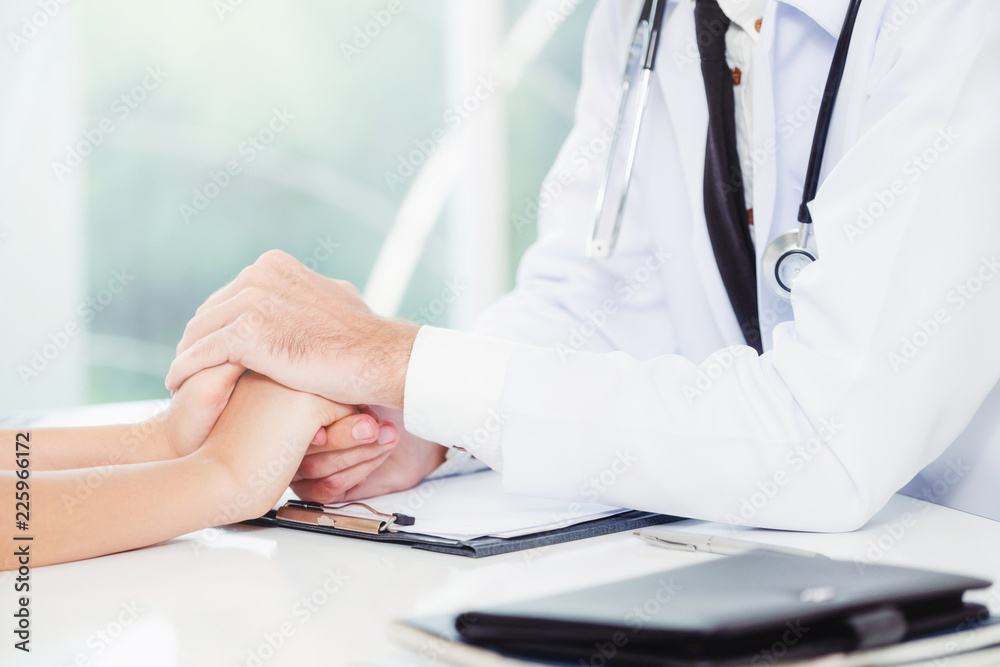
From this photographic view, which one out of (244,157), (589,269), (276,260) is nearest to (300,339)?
(276,260)

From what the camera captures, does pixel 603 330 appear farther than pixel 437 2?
No

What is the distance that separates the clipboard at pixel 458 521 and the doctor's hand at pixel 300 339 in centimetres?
13

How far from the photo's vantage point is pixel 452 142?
3.82 metres

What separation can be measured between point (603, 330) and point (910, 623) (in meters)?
1.02

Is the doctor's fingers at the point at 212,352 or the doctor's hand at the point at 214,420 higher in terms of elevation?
the doctor's fingers at the point at 212,352

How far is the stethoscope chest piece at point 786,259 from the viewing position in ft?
3.20

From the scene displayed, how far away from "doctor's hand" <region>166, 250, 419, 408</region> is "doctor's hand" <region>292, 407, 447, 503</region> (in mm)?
91

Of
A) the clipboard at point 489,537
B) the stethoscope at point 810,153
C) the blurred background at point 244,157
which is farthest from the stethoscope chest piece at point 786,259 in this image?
the blurred background at point 244,157

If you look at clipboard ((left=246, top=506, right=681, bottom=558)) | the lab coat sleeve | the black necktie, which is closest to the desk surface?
clipboard ((left=246, top=506, right=681, bottom=558))

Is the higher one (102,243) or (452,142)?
(452,142)

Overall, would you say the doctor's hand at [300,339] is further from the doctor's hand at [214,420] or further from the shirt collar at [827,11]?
the shirt collar at [827,11]

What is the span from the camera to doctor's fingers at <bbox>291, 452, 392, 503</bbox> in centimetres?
95

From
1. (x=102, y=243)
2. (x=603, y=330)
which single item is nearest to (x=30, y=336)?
(x=102, y=243)

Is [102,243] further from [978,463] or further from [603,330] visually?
[978,463]
